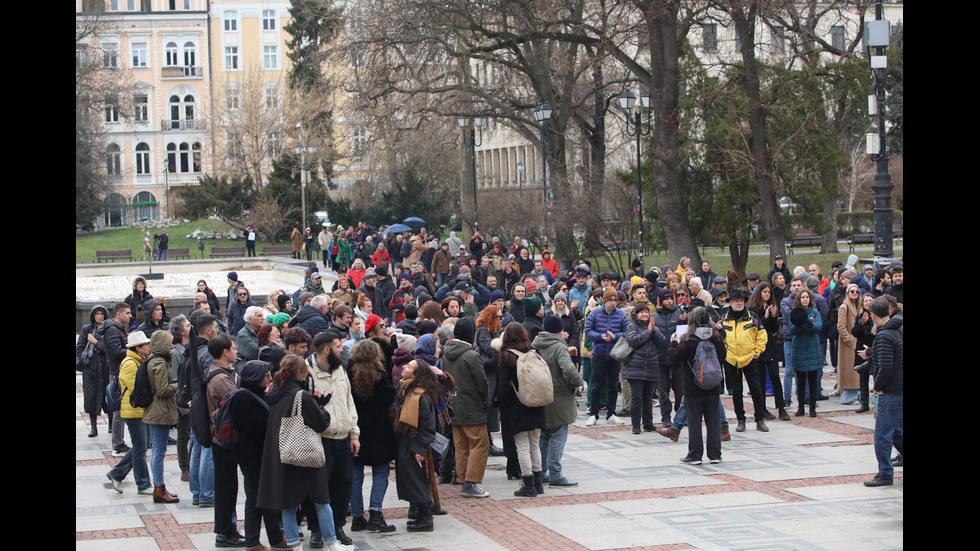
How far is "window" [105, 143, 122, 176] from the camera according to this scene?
81.9m

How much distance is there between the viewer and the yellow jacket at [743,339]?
1275cm

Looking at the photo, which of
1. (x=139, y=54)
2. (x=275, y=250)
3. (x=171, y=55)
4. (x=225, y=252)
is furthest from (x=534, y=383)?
(x=139, y=54)

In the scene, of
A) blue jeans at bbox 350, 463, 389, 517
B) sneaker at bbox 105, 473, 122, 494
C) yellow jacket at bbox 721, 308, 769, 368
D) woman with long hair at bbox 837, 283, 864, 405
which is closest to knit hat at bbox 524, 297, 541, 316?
yellow jacket at bbox 721, 308, 769, 368

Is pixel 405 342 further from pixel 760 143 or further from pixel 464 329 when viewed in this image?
pixel 760 143

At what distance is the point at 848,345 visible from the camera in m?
14.5

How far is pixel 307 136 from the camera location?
6209cm

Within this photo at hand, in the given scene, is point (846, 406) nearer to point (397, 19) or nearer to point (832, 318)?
point (832, 318)

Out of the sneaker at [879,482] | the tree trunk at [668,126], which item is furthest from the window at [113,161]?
the sneaker at [879,482]

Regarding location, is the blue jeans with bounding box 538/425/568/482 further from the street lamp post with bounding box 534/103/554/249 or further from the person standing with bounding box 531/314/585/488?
the street lamp post with bounding box 534/103/554/249

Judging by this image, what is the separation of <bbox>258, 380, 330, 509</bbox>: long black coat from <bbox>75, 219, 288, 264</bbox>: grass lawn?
45.5 metres

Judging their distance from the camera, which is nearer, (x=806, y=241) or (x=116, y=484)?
(x=116, y=484)

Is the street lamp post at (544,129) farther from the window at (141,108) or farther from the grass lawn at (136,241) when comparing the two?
the window at (141,108)

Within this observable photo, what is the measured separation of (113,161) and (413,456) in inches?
3156

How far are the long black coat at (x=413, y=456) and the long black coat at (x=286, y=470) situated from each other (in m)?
0.98
